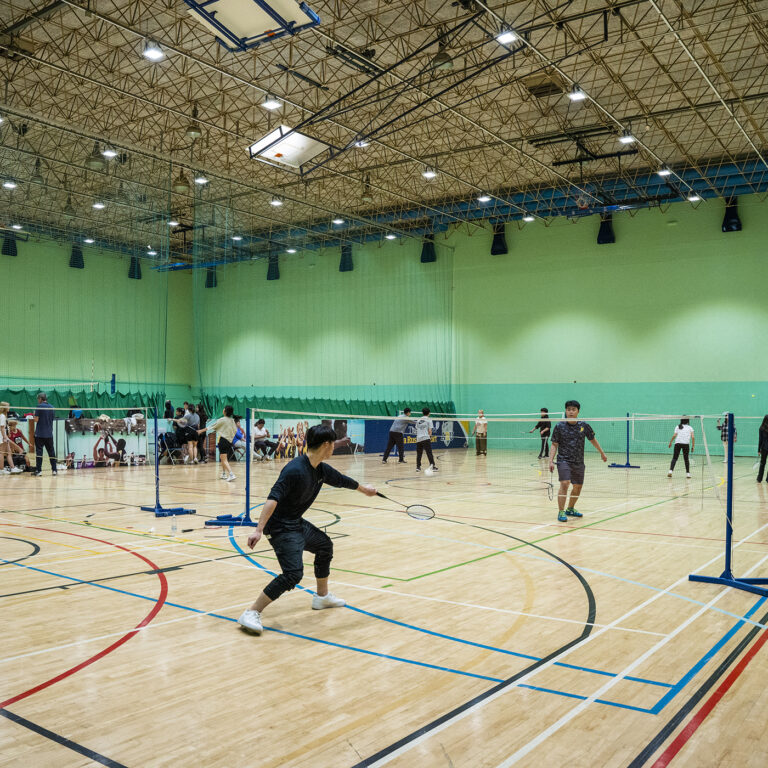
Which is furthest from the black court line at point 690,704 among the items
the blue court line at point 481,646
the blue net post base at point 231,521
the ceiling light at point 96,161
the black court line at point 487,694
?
the ceiling light at point 96,161

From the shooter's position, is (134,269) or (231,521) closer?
(231,521)

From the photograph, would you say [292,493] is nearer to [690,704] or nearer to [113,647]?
[113,647]

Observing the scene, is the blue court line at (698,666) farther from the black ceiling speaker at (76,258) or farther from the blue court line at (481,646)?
the black ceiling speaker at (76,258)

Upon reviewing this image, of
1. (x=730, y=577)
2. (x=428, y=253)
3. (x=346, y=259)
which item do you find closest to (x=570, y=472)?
(x=730, y=577)

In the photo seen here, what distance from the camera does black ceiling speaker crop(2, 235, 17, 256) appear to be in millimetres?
33222

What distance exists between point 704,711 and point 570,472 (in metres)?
7.94

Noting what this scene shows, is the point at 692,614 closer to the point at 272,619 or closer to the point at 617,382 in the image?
the point at 272,619

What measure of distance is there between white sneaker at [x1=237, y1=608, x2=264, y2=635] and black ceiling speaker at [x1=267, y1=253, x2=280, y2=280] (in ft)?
108

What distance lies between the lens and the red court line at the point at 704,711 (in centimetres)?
379

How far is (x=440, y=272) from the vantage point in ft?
119

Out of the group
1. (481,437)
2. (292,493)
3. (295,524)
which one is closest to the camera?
(292,493)

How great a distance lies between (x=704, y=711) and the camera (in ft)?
14.3

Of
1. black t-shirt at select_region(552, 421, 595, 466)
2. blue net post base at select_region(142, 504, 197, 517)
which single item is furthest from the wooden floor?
blue net post base at select_region(142, 504, 197, 517)

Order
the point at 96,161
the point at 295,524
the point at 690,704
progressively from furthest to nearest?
the point at 96,161 → the point at 295,524 → the point at 690,704
